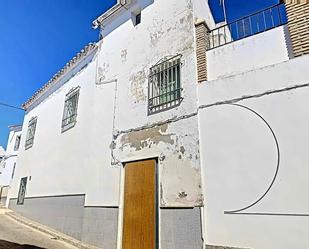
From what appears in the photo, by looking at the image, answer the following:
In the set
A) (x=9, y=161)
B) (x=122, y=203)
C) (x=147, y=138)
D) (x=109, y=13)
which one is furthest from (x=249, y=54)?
(x=9, y=161)

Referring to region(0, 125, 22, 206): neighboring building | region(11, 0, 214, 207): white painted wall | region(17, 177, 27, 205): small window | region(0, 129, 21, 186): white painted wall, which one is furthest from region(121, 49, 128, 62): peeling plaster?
region(0, 129, 21, 186): white painted wall

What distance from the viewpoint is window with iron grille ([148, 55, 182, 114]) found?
6375 millimetres

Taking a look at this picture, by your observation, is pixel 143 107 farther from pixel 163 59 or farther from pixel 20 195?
pixel 20 195

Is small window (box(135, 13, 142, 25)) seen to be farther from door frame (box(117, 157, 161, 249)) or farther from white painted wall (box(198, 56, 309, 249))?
door frame (box(117, 157, 161, 249))

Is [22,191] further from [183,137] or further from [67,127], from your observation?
[183,137]

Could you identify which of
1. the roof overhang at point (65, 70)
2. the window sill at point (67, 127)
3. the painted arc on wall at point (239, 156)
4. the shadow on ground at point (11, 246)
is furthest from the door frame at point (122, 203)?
the roof overhang at point (65, 70)

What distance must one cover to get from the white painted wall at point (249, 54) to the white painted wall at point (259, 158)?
0.23m

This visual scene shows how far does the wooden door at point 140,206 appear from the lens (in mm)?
5945

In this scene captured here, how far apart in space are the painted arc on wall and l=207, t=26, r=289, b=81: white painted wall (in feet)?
2.96

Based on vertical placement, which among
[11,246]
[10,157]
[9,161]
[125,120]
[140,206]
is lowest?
[11,246]

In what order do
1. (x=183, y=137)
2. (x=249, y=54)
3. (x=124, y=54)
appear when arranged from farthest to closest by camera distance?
(x=124, y=54) < (x=183, y=137) < (x=249, y=54)

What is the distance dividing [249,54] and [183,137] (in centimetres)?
229

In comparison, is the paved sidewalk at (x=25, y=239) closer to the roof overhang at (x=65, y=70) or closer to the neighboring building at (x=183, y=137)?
the neighboring building at (x=183, y=137)

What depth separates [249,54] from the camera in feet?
17.5
